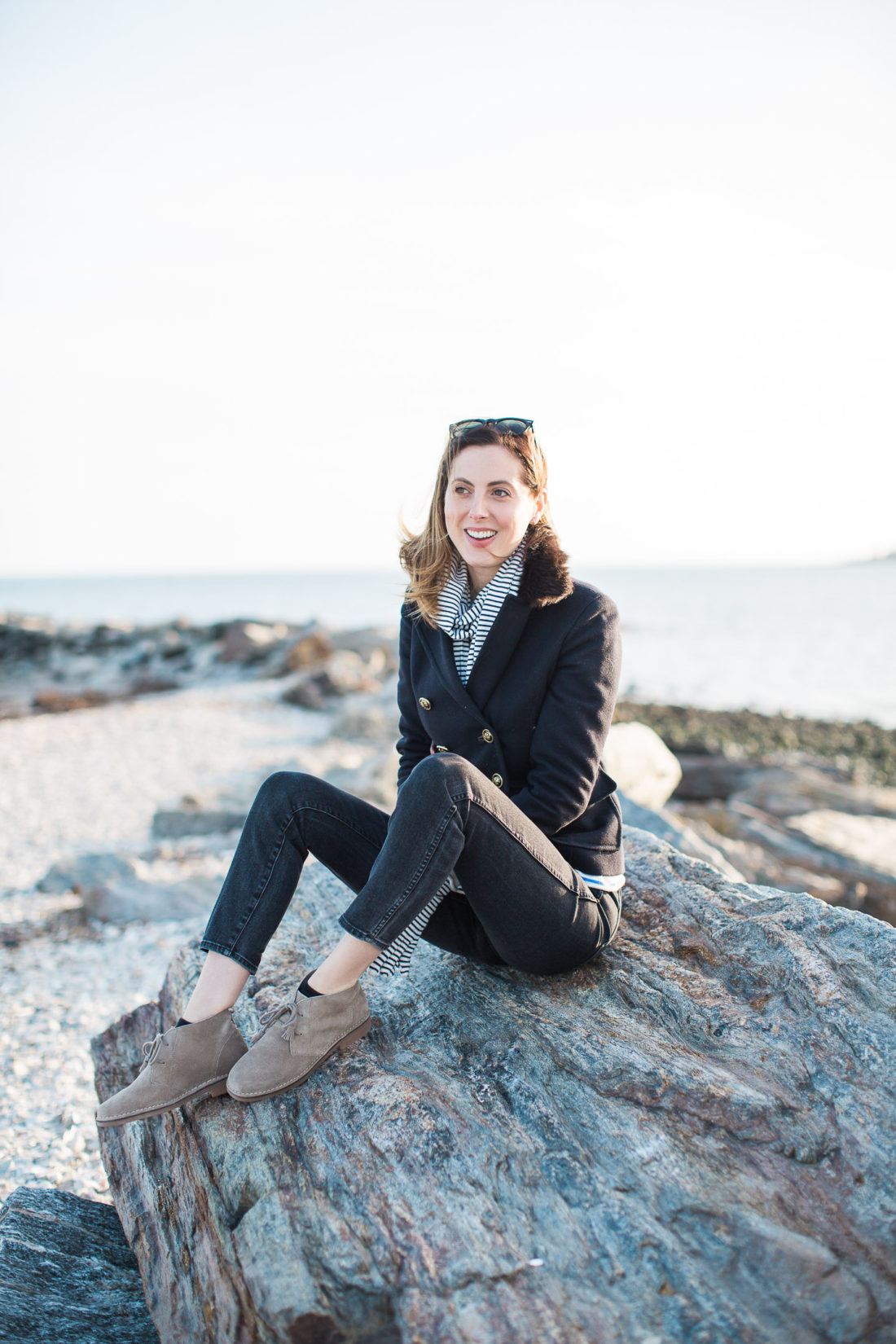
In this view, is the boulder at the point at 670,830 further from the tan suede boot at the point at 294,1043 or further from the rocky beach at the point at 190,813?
the tan suede boot at the point at 294,1043

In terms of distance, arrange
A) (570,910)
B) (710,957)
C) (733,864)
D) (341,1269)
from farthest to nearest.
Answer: (733,864), (710,957), (570,910), (341,1269)

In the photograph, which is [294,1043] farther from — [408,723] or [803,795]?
[803,795]

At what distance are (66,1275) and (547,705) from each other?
2.41 m

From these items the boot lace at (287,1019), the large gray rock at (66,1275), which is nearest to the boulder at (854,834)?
the boot lace at (287,1019)

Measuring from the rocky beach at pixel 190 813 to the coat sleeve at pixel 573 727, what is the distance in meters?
1.06

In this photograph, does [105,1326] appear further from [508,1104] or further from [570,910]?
[570,910]

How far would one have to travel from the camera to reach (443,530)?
11.5 feet

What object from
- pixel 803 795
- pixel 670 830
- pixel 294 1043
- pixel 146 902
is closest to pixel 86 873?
pixel 146 902

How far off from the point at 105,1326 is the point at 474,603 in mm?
2618

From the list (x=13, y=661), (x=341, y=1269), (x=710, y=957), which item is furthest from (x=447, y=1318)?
(x=13, y=661)

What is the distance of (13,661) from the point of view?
27781 millimetres

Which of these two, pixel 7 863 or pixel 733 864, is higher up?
pixel 733 864

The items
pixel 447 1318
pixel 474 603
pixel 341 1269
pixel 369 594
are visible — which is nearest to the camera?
pixel 447 1318

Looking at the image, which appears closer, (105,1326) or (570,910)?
(105,1326)
